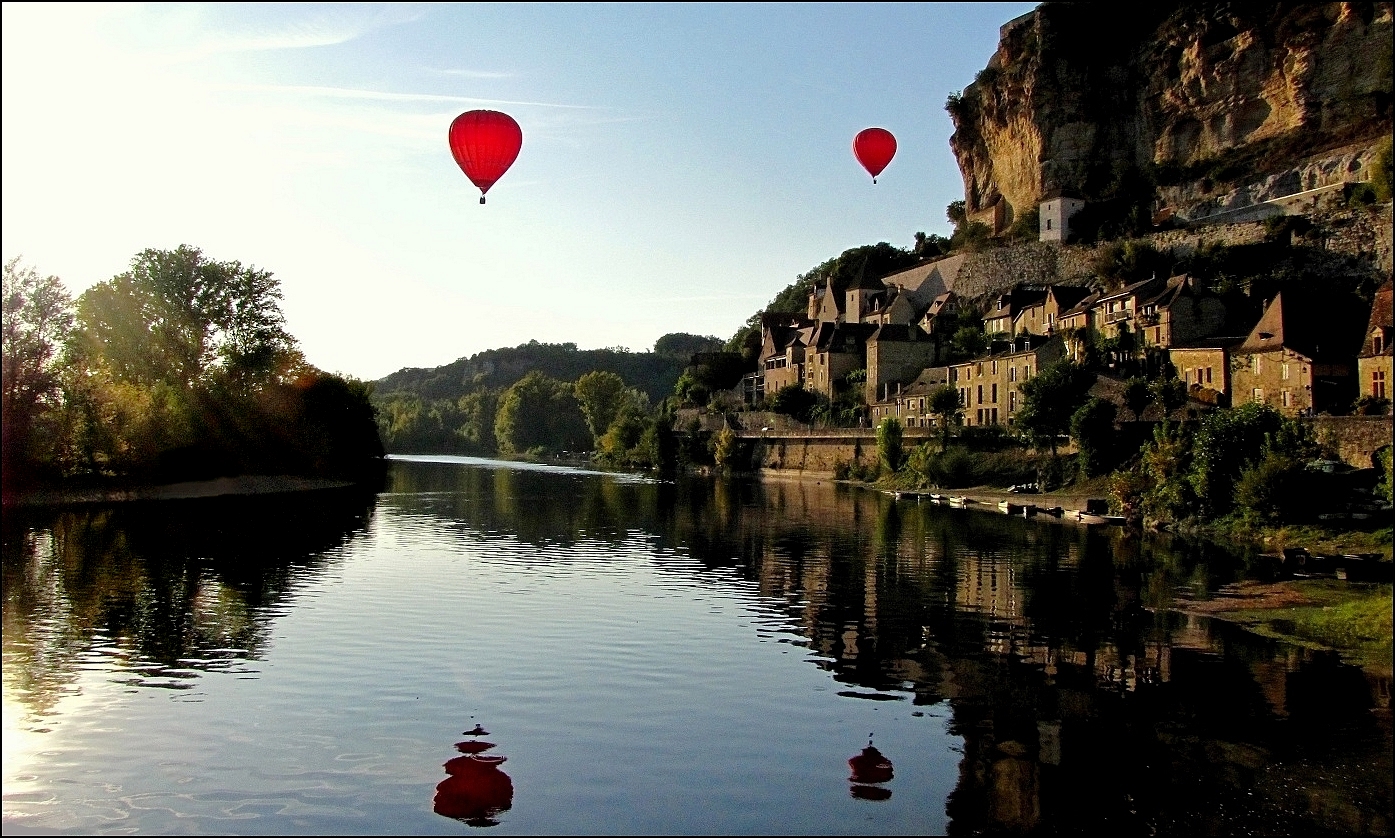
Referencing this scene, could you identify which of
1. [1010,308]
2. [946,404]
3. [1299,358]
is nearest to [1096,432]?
[1299,358]

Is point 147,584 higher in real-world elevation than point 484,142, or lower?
lower

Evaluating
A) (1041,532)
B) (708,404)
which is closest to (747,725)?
(1041,532)

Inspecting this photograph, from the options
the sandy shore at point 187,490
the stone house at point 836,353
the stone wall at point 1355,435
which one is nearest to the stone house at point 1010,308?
the stone house at point 836,353

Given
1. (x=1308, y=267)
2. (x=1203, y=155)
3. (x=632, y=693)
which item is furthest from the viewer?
(x=1203, y=155)

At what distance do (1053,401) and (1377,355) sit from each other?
1656cm

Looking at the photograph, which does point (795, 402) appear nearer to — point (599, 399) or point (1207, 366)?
point (599, 399)

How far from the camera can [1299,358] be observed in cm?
5031

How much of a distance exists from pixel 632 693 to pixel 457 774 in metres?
4.54

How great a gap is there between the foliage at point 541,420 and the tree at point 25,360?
10621 cm

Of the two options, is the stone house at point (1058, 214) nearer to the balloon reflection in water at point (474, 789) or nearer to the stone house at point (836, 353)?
the stone house at point (836, 353)

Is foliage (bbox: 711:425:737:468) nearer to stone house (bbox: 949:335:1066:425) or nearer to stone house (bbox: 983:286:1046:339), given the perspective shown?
stone house (bbox: 983:286:1046:339)

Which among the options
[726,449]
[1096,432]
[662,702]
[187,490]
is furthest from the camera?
[726,449]

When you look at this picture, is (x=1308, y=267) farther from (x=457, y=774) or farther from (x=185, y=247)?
(x=185, y=247)

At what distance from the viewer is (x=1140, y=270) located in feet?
245
